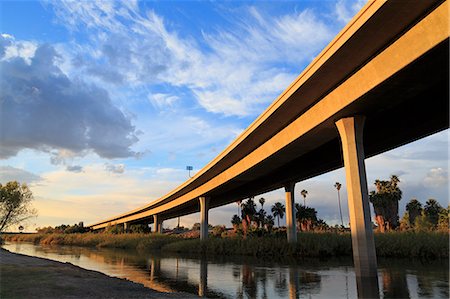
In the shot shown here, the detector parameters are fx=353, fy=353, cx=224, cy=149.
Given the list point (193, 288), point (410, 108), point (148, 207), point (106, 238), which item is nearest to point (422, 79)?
point (410, 108)

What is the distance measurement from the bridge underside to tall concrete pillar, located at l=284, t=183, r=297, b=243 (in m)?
5.61

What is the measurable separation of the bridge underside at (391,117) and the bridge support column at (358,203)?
2.92ft

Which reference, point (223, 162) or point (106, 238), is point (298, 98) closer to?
point (223, 162)

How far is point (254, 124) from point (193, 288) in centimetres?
1395

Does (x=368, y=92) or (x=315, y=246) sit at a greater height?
(x=368, y=92)

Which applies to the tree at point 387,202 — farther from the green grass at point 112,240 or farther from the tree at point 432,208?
the green grass at point 112,240

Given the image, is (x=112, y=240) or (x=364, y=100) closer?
(x=364, y=100)

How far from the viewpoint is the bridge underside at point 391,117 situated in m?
14.9

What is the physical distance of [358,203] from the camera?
61.7 ft

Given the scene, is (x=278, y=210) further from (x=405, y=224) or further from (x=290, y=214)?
(x=290, y=214)

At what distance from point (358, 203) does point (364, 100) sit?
5.49m

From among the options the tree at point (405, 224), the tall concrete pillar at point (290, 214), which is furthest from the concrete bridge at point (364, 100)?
the tree at point (405, 224)

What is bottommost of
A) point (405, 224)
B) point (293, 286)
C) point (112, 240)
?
point (293, 286)

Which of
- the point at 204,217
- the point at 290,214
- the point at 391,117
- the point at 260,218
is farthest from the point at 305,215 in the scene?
the point at 391,117
